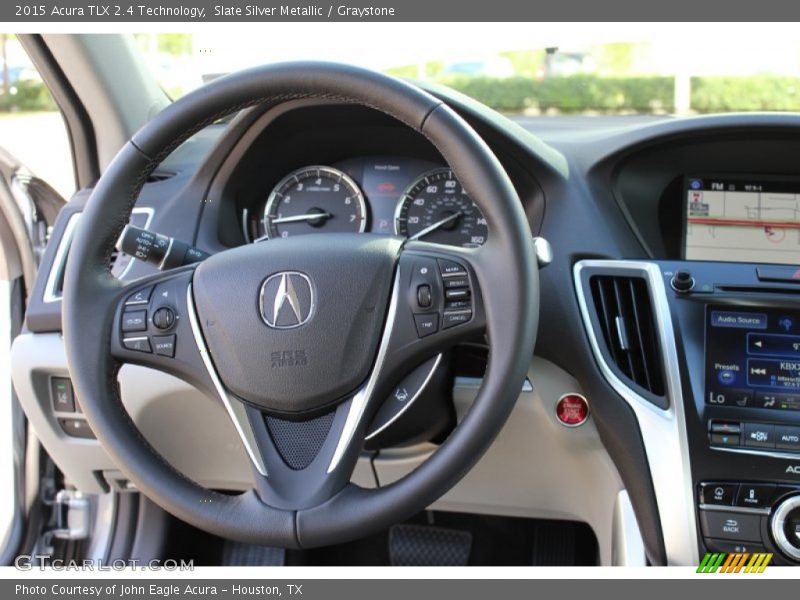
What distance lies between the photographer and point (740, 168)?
5.98ft

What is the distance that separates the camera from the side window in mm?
2217

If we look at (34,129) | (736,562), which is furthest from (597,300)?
(34,129)

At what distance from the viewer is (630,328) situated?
169 cm

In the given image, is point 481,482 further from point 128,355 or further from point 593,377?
point 128,355

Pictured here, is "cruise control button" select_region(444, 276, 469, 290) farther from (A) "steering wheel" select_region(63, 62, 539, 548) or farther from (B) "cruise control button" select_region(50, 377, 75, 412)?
(B) "cruise control button" select_region(50, 377, 75, 412)

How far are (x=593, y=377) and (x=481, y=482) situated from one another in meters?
0.40

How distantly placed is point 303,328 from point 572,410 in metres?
0.64

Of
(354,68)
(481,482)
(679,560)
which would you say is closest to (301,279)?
(354,68)

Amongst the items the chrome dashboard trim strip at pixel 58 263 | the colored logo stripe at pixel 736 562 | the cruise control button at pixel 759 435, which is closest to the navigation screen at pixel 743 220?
the cruise control button at pixel 759 435

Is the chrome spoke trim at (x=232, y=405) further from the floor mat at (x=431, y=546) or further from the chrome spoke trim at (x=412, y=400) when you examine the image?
the floor mat at (x=431, y=546)

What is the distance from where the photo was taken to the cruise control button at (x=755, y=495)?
1.58 meters

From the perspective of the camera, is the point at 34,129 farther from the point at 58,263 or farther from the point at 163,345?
the point at 163,345

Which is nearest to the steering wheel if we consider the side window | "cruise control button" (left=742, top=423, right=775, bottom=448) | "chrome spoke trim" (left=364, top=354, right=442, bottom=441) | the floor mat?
"chrome spoke trim" (left=364, top=354, right=442, bottom=441)

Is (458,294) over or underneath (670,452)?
over
